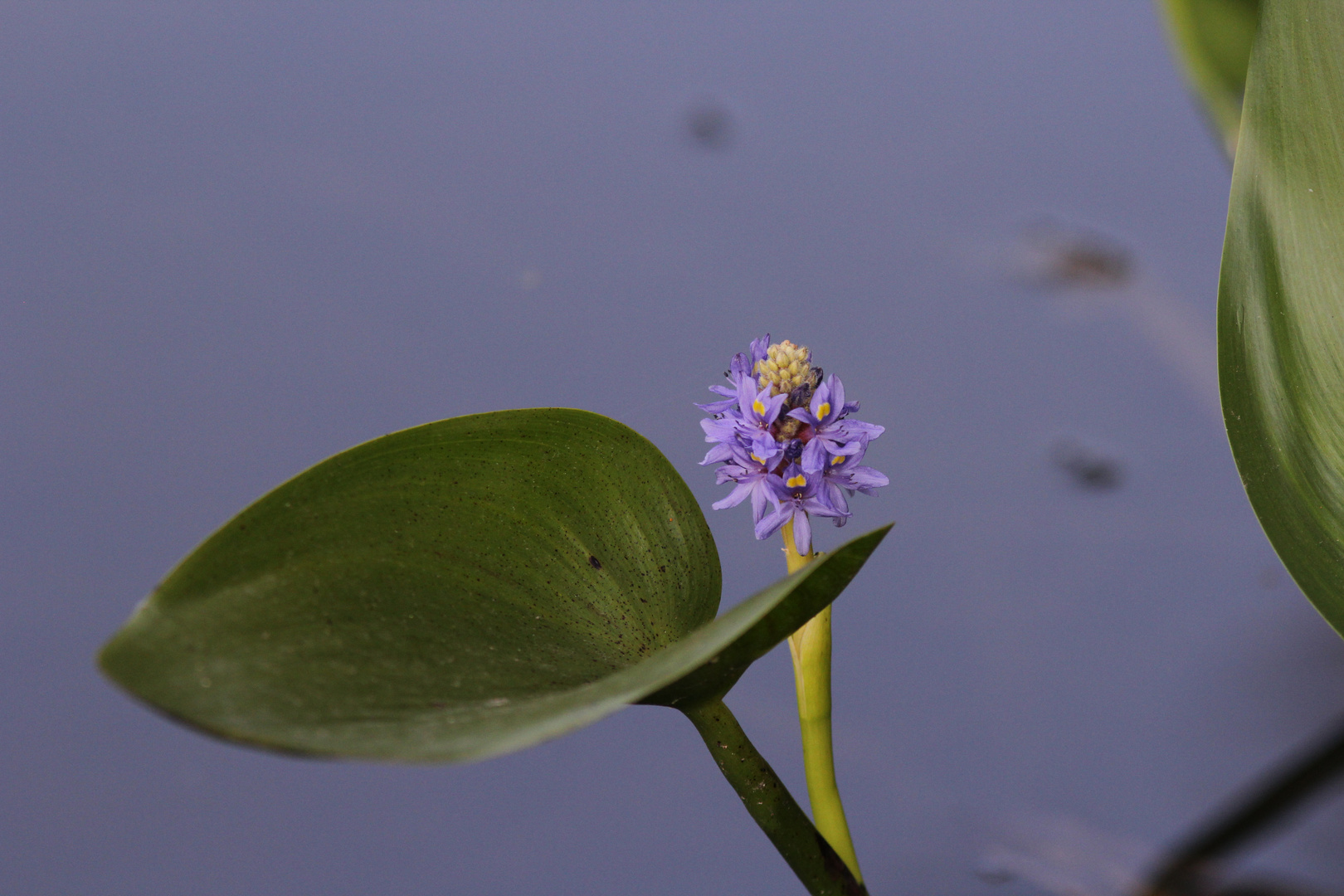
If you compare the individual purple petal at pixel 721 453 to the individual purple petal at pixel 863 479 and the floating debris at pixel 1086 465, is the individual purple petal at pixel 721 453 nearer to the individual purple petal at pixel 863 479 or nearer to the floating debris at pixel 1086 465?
the individual purple petal at pixel 863 479

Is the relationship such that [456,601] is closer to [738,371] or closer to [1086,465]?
[738,371]

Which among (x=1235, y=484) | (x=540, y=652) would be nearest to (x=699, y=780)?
(x=540, y=652)

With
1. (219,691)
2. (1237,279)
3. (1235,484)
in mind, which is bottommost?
(1235,484)

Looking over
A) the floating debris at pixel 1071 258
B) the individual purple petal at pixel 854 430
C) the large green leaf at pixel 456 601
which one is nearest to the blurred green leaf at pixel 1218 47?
the floating debris at pixel 1071 258

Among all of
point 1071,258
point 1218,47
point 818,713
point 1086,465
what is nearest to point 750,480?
point 818,713

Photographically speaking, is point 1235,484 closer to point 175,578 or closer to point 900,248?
point 900,248

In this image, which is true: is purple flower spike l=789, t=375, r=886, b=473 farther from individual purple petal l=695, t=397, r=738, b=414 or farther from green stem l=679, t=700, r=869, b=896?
green stem l=679, t=700, r=869, b=896

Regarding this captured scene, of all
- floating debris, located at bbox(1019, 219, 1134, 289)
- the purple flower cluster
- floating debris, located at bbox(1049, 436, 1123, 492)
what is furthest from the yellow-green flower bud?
floating debris, located at bbox(1019, 219, 1134, 289)
